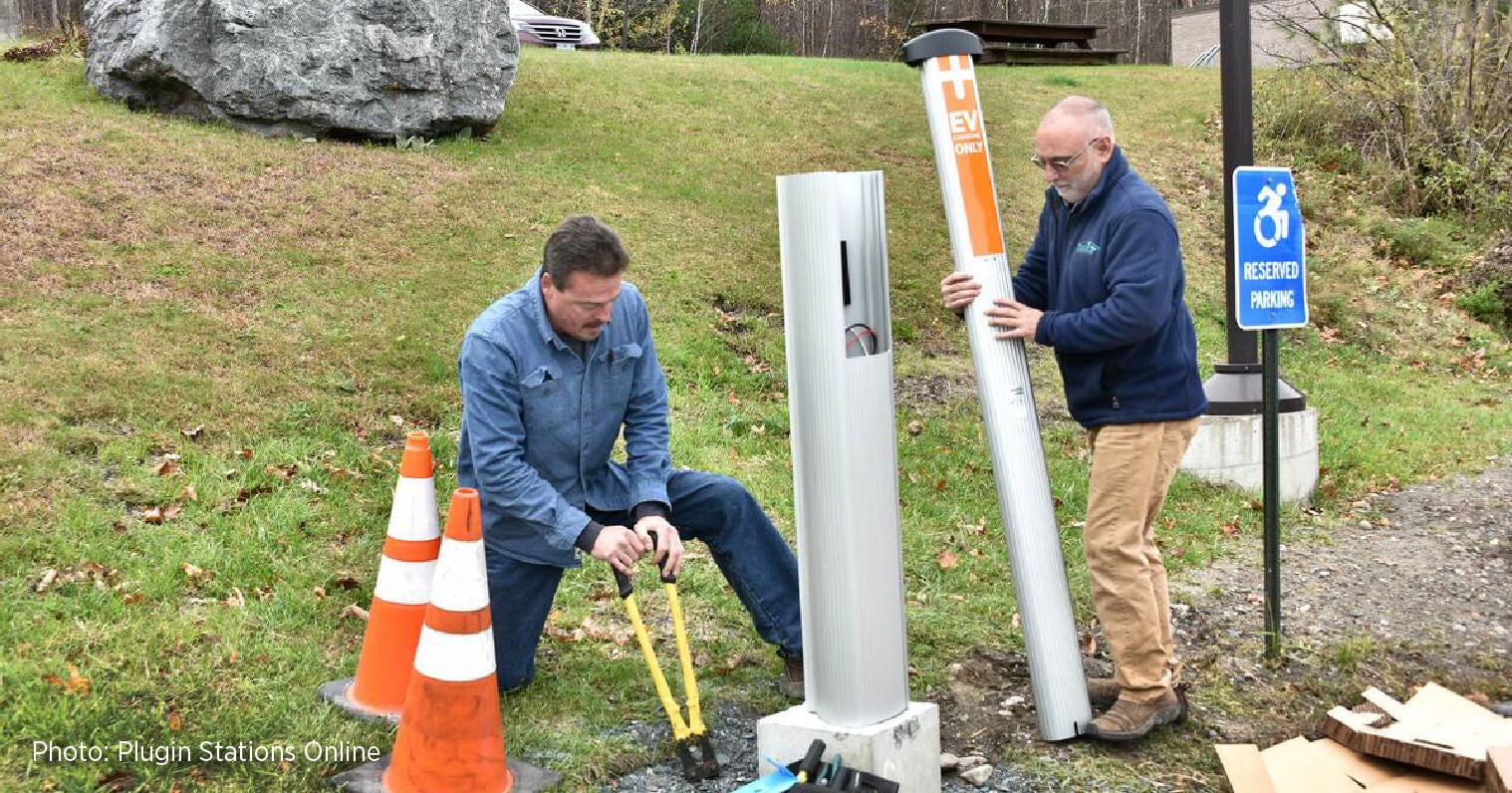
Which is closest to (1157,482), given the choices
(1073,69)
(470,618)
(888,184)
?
(470,618)

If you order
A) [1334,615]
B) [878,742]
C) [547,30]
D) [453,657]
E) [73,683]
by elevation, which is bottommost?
[1334,615]

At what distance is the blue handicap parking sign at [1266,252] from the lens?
4898mm

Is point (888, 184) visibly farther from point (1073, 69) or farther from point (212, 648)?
point (212, 648)

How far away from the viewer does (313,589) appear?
5.19 metres

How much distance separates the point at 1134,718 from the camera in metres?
4.36

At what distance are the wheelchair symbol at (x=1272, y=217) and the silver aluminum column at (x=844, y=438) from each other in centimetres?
189

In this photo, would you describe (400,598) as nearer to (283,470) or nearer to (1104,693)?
(283,470)

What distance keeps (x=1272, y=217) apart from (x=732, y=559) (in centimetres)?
247

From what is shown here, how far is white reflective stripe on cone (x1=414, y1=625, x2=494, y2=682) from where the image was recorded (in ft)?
12.3

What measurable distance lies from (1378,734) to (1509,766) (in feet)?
1.50

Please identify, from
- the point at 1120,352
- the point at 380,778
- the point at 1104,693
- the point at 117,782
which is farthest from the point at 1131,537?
the point at 117,782

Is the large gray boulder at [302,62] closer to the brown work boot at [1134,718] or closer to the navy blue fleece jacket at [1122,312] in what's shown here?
the navy blue fleece jacket at [1122,312]

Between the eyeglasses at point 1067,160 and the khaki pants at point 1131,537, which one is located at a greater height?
the eyeglasses at point 1067,160

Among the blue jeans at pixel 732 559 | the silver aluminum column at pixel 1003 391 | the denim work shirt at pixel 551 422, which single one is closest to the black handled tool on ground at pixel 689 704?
the denim work shirt at pixel 551 422
